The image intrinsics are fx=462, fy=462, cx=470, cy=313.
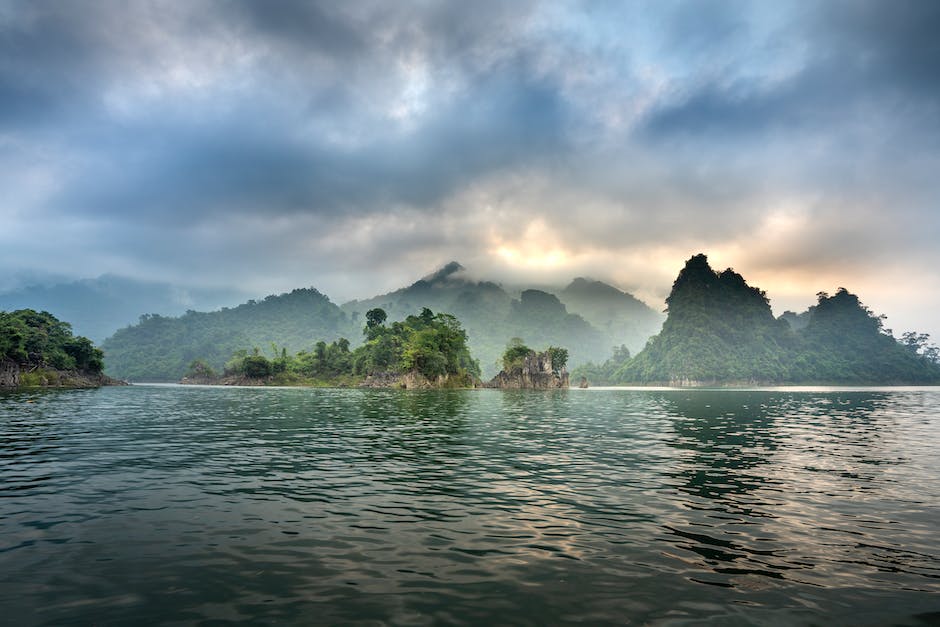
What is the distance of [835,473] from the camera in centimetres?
2252

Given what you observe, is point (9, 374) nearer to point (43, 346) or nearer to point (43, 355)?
point (43, 355)

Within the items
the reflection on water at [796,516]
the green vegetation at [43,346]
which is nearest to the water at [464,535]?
the reflection on water at [796,516]

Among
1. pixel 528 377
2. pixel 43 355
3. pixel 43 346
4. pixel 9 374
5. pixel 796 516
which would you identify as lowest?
pixel 796 516

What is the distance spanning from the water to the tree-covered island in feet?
357

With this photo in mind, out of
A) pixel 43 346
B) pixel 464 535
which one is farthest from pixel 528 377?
pixel 464 535

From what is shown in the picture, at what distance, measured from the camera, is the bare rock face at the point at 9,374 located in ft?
341

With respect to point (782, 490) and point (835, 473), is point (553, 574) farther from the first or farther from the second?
point (835, 473)

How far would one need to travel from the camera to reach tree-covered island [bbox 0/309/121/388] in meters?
106

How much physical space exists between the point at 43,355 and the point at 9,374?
1493cm

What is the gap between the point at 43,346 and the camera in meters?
121

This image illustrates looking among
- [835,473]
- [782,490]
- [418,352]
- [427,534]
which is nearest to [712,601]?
[427,534]

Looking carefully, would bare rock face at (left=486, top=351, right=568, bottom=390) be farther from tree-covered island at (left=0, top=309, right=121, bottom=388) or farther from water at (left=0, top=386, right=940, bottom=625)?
water at (left=0, top=386, right=940, bottom=625)

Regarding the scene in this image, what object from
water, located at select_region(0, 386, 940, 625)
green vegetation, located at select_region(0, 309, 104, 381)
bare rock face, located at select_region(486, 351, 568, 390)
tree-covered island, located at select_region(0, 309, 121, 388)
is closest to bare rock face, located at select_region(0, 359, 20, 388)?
tree-covered island, located at select_region(0, 309, 121, 388)

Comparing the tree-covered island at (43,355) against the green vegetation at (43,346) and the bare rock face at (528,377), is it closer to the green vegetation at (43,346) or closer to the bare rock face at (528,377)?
the green vegetation at (43,346)
